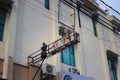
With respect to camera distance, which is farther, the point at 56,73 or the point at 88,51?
the point at 88,51

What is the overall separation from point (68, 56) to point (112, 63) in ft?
17.5

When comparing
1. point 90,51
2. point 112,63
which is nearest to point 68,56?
point 90,51

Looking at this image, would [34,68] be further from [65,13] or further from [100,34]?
[100,34]

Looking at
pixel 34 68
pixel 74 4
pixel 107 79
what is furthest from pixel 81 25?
pixel 34 68

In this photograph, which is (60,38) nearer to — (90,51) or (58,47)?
(58,47)

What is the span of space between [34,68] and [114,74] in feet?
27.7

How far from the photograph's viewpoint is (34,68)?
11453 millimetres

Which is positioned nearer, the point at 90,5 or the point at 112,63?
the point at 90,5

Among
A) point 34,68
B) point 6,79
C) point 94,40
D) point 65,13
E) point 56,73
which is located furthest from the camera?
point 94,40

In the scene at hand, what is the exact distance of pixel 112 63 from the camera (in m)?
18.7

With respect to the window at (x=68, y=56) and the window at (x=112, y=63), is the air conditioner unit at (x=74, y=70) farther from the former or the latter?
the window at (x=112, y=63)

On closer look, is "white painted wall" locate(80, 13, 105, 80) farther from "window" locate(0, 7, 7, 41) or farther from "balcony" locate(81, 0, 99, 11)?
"window" locate(0, 7, 7, 41)

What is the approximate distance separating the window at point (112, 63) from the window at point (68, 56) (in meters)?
4.20

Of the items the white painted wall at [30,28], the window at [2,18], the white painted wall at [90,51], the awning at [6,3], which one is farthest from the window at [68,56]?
the awning at [6,3]
